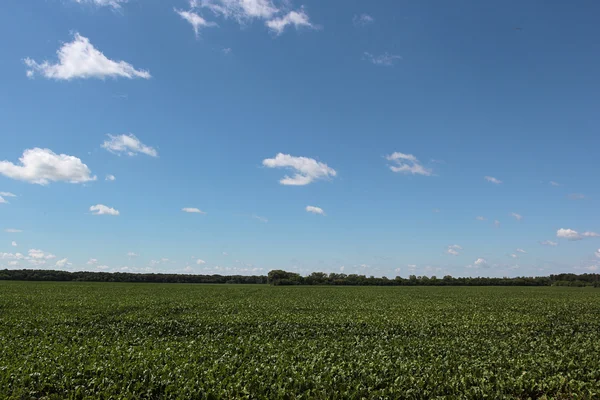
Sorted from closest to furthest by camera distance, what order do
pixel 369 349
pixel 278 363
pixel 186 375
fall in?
1. pixel 186 375
2. pixel 278 363
3. pixel 369 349

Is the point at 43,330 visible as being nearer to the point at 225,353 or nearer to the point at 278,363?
the point at 225,353

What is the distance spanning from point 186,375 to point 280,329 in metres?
10.3

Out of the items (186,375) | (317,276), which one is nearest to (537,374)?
(186,375)

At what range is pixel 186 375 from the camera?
12.1 meters

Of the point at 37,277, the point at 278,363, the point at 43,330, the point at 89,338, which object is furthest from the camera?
the point at 37,277

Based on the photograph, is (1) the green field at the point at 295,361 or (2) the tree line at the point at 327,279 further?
(2) the tree line at the point at 327,279

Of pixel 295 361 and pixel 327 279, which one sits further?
pixel 327 279

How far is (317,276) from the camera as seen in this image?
427 ft

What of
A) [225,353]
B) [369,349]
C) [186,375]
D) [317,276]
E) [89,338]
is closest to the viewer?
[186,375]

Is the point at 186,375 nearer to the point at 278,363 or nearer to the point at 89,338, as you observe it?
the point at 278,363

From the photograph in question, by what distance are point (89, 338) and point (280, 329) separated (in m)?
9.78

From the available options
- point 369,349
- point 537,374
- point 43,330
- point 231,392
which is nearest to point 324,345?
point 369,349

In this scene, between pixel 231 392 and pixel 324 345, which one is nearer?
pixel 231 392

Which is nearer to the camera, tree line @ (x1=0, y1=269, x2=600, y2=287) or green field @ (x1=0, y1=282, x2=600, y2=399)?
green field @ (x1=0, y1=282, x2=600, y2=399)
